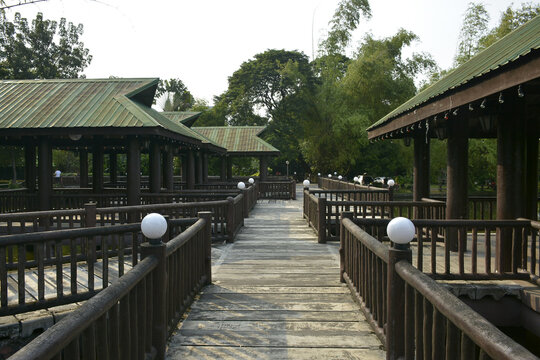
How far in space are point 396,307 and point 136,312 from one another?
1.95 metres

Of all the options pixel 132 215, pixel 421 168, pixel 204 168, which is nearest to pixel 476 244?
pixel 421 168

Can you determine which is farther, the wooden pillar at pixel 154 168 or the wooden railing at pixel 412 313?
the wooden pillar at pixel 154 168

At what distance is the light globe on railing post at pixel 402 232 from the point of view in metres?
3.27

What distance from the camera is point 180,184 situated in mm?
19703

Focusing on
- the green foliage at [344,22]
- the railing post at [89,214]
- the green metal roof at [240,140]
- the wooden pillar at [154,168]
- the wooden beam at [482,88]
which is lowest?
the railing post at [89,214]

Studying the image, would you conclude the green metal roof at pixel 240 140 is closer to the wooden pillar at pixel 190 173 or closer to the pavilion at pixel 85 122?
the wooden pillar at pixel 190 173

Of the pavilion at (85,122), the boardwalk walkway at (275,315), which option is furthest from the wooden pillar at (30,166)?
the boardwalk walkway at (275,315)

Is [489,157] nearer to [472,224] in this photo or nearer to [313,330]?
[472,224]

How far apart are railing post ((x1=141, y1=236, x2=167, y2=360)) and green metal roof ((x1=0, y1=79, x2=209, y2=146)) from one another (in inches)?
316

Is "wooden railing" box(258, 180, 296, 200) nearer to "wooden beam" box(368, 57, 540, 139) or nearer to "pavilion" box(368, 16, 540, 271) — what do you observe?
"pavilion" box(368, 16, 540, 271)

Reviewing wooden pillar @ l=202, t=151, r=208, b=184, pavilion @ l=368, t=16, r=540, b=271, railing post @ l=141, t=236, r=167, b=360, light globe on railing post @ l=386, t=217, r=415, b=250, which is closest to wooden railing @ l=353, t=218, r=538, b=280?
pavilion @ l=368, t=16, r=540, b=271

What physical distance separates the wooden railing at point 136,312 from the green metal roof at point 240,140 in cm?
2014

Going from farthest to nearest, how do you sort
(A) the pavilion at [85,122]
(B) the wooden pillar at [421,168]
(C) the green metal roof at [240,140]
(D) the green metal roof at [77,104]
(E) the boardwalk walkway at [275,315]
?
(C) the green metal roof at [240,140] → (D) the green metal roof at [77,104] → (A) the pavilion at [85,122] → (B) the wooden pillar at [421,168] → (E) the boardwalk walkway at [275,315]

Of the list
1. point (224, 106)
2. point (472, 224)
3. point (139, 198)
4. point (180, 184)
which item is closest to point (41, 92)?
point (139, 198)
